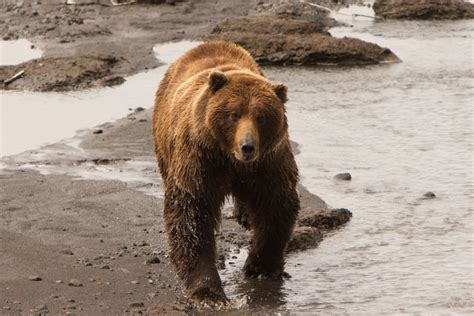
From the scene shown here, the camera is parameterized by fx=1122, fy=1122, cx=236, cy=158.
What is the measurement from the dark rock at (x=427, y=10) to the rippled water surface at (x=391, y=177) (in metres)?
2.65

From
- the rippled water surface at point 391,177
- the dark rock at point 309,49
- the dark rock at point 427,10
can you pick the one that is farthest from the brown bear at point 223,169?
the dark rock at point 427,10

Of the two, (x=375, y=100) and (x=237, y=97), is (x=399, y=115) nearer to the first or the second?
(x=375, y=100)

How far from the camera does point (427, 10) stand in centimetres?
2100

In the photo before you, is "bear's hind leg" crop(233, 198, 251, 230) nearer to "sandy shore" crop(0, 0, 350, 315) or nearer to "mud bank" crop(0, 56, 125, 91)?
"sandy shore" crop(0, 0, 350, 315)

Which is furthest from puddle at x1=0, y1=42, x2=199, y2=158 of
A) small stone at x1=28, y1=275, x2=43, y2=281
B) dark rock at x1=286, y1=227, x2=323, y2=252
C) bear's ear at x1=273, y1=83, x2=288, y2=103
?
bear's ear at x1=273, y1=83, x2=288, y2=103

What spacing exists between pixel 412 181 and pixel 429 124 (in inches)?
98.1

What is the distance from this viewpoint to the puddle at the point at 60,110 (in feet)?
39.3

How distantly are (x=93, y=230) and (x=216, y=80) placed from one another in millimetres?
2176

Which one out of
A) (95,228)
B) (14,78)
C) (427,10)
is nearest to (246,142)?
(95,228)

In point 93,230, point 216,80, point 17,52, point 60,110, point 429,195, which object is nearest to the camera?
point 216,80

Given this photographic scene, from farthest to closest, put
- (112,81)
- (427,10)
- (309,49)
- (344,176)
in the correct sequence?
(427,10), (309,49), (112,81), (344,176)

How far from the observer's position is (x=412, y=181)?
10.5m

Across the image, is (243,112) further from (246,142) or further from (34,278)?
(34,278)

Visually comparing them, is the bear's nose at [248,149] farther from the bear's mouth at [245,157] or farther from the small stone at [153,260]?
the small stone at [153,260]
